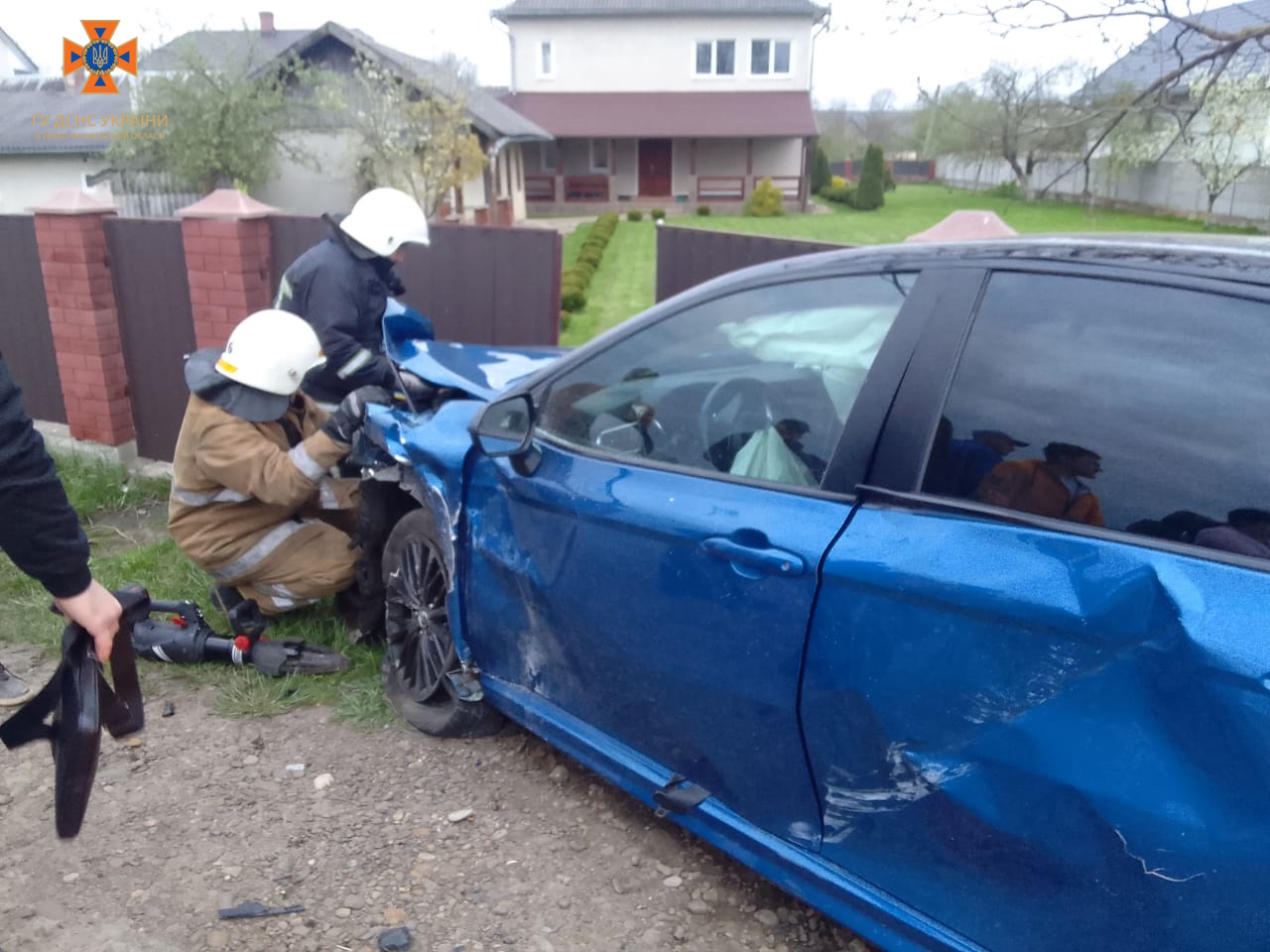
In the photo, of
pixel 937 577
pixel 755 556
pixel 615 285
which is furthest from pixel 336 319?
pixel 615 285

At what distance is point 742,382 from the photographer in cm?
258

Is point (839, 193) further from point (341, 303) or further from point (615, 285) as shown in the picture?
point (341, 303)

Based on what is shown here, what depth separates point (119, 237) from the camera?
6309mm

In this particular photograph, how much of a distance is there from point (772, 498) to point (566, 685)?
0.95 meters

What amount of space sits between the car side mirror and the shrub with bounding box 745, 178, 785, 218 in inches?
1217

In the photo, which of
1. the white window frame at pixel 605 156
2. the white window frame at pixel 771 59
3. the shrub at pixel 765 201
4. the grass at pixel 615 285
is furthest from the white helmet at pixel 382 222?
the white window frame at pixel 771 59

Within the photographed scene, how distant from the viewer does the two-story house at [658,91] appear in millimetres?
34625

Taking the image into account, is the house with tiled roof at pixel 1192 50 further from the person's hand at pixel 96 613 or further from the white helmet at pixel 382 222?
the person's hand at pixel 96 613

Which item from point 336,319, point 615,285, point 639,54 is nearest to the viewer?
point 336,319

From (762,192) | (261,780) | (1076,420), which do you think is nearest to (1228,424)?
(1076,420)

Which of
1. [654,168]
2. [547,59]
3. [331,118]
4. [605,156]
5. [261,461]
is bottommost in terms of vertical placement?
[261,461]

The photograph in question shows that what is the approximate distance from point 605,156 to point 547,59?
3.97 metres

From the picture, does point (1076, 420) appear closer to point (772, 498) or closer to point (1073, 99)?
point (772, 498)

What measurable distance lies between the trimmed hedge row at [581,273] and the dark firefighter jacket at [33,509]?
5554 millimetres
